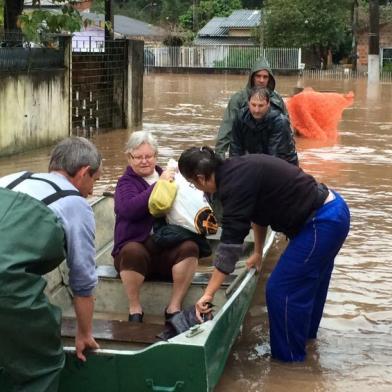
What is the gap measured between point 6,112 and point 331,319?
29.4 ft

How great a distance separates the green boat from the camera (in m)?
4.14

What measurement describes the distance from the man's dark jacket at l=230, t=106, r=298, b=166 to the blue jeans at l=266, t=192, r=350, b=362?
6.57 feet

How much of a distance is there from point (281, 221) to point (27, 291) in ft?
6.64

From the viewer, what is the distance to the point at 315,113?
1809cm

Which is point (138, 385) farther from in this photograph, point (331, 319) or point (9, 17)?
point (9, 17)

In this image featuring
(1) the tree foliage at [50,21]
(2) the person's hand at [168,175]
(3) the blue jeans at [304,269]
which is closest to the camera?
(3) the blue jeans at [304,269]

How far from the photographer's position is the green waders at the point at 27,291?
3.33 m

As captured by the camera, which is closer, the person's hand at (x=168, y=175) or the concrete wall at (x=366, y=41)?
the person's hand at (x=168, y=175)

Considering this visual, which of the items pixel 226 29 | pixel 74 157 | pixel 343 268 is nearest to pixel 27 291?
pixel 74 157

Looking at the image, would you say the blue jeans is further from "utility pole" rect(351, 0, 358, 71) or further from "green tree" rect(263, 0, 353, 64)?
"utility pole" rect(351, 0, 358, 71)

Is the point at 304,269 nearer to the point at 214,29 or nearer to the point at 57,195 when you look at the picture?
the point at 57,195

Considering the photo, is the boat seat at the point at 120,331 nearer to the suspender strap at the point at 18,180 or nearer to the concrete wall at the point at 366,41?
the suspender strap at the point at 18,180

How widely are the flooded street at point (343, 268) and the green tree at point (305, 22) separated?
97.4 feet

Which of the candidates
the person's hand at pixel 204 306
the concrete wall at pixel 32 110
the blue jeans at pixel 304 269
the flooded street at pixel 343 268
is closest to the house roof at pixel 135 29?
the flooded street at pixel 343 268
